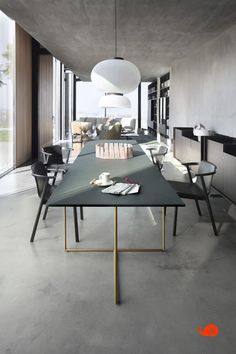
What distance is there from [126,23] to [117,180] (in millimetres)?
3863

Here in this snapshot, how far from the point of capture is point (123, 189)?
286 cm

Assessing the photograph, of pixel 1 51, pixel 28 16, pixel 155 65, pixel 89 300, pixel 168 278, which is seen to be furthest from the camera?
pixel 155 65

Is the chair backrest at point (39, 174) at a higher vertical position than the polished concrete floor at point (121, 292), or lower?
higher

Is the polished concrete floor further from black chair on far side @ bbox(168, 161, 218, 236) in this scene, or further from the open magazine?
the open magazine

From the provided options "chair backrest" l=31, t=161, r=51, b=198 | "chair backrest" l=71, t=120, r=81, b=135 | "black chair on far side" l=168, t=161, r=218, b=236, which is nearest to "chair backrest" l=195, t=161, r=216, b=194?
"black chair on far side" l=168, t=161, r=218, b=236

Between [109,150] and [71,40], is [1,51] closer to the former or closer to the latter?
[71,40]

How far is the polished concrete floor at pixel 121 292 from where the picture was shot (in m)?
2.12

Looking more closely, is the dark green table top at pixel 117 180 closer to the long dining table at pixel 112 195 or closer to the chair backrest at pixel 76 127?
the long dining table at pixel 112 195

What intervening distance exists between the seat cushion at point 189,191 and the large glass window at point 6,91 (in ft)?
13.1

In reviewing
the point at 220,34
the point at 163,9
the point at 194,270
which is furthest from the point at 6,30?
the point at 194,270

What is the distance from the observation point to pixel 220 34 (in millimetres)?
6949

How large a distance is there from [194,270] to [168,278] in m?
0.27

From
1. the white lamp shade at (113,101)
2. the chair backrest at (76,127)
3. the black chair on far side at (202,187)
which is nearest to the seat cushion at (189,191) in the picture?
the black chair on far side at (202,187)

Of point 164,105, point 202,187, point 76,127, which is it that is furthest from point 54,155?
point 164,105
